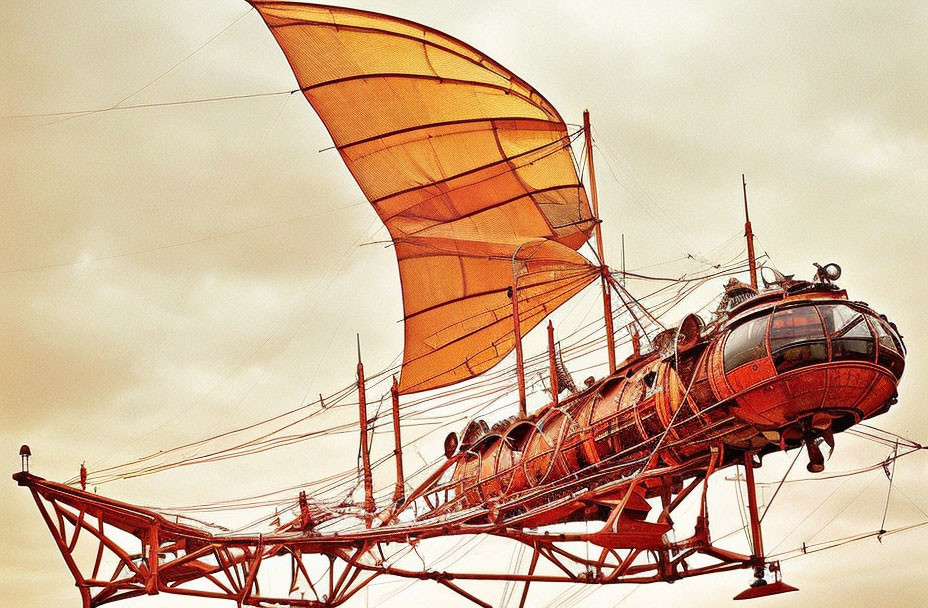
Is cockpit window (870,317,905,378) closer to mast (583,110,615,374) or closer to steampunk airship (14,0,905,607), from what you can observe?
steampunk airship (14,0,905,607)

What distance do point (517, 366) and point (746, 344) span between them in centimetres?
726

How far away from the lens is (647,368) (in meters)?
21.4

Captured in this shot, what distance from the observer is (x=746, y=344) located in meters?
18.8

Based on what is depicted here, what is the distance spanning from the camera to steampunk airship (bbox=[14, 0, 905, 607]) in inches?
744

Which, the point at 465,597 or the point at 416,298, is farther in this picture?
the point at 416,298

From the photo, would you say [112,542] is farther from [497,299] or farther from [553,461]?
[497,299]

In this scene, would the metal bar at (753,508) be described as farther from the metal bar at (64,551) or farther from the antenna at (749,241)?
the metal bar at (64,551)

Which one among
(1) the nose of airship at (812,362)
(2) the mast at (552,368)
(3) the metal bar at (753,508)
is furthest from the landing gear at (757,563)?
(2) the mast at (552,368)

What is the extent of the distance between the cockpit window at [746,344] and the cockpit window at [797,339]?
176mm

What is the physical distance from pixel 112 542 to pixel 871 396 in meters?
13.4

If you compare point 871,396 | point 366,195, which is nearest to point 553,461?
point 871,396

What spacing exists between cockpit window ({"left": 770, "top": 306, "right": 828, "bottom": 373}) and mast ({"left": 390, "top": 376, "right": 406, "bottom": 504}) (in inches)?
459

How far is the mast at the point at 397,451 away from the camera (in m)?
27.7

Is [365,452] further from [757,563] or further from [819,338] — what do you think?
[819,338]
